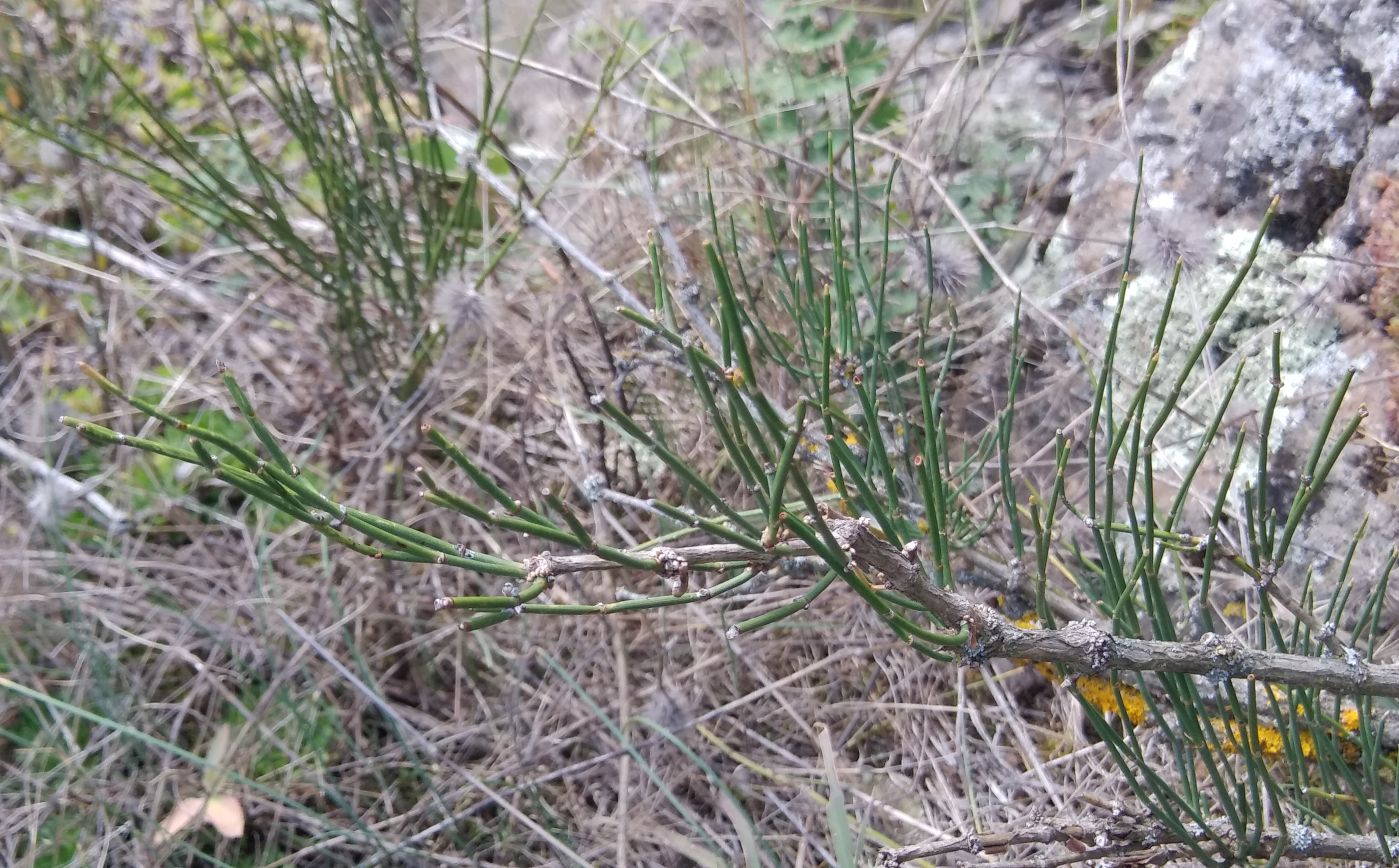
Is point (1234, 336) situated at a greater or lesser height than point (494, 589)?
greater

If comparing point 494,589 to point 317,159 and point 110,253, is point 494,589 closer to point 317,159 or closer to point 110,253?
point 317,159

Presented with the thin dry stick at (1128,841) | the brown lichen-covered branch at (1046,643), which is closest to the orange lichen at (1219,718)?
the thin dry stick at (1128,841)

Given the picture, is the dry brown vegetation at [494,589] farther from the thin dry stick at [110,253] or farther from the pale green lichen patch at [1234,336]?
the pale green lichen patch at [1234,336]

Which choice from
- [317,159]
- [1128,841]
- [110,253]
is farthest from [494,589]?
[110,253]

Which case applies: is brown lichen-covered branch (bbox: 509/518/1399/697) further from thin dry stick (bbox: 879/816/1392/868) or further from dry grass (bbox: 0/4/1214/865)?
dry grass (bbox: 0/4/1214/865)

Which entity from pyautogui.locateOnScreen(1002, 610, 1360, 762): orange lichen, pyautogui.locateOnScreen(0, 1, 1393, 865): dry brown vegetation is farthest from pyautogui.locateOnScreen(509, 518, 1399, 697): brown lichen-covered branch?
pyautogui.locateOnScreen(0, 1, 1393, 865): dry brown vegetation
